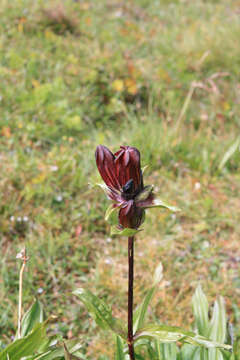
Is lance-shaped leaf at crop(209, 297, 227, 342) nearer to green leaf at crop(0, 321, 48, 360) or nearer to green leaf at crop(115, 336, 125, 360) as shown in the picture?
green leaf at crop(115, 336, 125, 360)

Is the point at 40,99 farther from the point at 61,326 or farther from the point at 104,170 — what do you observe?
the point at 104,170

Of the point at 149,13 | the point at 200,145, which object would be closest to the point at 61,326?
the point at 200,145

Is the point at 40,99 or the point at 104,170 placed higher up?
the point at 40,99

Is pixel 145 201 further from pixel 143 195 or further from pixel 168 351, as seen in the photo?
pixel 168 351

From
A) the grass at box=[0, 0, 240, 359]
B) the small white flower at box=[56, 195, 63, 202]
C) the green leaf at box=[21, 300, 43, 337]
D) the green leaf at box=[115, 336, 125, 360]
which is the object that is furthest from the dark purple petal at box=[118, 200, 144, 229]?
the small white flower at box=[56, 195, 63, 202]

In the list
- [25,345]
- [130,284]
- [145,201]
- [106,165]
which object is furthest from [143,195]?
[25,345]

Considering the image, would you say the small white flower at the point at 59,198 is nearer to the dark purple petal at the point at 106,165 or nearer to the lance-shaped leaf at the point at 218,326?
the lance-shaped leaf at the point at 218,326

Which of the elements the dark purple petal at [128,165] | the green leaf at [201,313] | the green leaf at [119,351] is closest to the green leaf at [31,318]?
the green leaf at [119,351]
